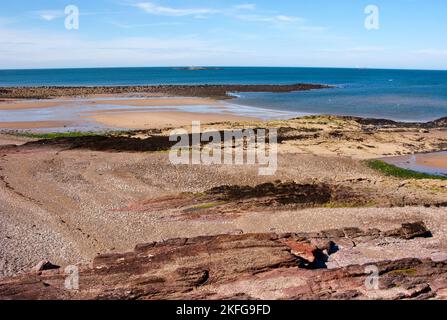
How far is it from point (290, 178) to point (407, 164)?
869cm

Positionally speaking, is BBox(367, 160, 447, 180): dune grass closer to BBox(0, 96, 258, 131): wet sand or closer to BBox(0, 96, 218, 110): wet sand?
BBox(0, 96, 258, 131): wet sand

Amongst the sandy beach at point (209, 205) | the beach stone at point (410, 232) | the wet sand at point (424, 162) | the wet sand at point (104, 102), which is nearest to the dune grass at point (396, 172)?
the sandy beach at point (209, 205)

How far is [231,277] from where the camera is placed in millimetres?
12422

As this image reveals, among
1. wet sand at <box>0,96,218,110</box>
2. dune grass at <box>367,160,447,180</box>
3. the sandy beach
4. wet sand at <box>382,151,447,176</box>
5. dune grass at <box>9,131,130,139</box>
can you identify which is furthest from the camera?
wet sand at <box>0,96,218,110</box>

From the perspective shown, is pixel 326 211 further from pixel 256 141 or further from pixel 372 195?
pixel 256 141

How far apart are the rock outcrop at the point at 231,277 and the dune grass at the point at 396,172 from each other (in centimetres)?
1371

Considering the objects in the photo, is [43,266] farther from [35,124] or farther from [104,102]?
[104,102]

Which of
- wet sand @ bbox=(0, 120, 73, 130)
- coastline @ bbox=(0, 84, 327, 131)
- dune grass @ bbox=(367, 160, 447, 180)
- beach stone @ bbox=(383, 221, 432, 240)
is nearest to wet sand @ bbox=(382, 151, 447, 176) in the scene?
dune grass @ bbox=(367, 160, 447, 180)

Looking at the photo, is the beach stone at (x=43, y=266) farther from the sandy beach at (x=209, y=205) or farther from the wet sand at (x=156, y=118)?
the wet sand at (x=156, y=118)

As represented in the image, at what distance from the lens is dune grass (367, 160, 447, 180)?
26.2 m

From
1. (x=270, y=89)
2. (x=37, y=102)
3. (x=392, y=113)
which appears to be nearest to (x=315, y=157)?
(x=392, y=113)

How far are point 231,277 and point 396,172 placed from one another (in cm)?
1737

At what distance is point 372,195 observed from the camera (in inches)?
879

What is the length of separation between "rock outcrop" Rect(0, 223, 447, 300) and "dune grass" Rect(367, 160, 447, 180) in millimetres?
13713
